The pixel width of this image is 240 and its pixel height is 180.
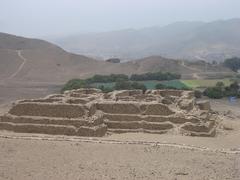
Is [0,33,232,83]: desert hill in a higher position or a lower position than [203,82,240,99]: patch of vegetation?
higher

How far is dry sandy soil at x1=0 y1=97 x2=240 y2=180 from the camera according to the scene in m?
15.8

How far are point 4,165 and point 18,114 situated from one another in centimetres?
833

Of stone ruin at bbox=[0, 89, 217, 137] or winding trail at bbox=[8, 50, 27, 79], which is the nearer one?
stone ruin at bbox=[0, 89, 217, 137]

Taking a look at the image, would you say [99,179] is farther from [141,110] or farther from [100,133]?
[141,110]

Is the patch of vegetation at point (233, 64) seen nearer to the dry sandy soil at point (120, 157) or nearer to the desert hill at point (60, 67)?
the desert hill at point (60, 67)

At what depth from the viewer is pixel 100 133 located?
23.1 meters

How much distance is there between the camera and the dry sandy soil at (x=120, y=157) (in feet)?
51.8

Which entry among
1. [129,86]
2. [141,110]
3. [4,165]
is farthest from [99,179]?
[129,86]

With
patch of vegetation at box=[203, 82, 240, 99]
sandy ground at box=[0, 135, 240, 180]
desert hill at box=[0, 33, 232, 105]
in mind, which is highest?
desert hill at box=[0, 33, 232, 105]

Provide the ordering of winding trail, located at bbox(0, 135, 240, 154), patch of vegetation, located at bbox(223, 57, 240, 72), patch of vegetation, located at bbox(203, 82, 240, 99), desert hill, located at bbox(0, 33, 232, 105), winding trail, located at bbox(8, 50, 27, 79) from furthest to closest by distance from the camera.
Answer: patch of vegetation, located at bbox(223, 57, 240, 72)
winding trail, located at bbox(8, 50, 27, 79)
desert hill, located at bbox(0, 33, 232, 105)
patch of vegetation, located at bbox(203, 82, 240, 99)
winding trail, located at bbox(0, 135, 240, 154)

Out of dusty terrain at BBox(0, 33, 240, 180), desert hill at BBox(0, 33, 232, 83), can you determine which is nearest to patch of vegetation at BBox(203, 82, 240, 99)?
dusty terrain at BBox(0, 33, 240, 180)

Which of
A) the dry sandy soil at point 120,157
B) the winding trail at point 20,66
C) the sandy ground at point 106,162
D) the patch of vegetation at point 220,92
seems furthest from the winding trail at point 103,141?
the winding trail at point 20,66

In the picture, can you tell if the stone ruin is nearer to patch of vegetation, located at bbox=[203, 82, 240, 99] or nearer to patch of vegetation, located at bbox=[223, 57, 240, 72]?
patch of vegetation, located at bbox=[203, 82, 240, 99]

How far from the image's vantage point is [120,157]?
60.0 feet
